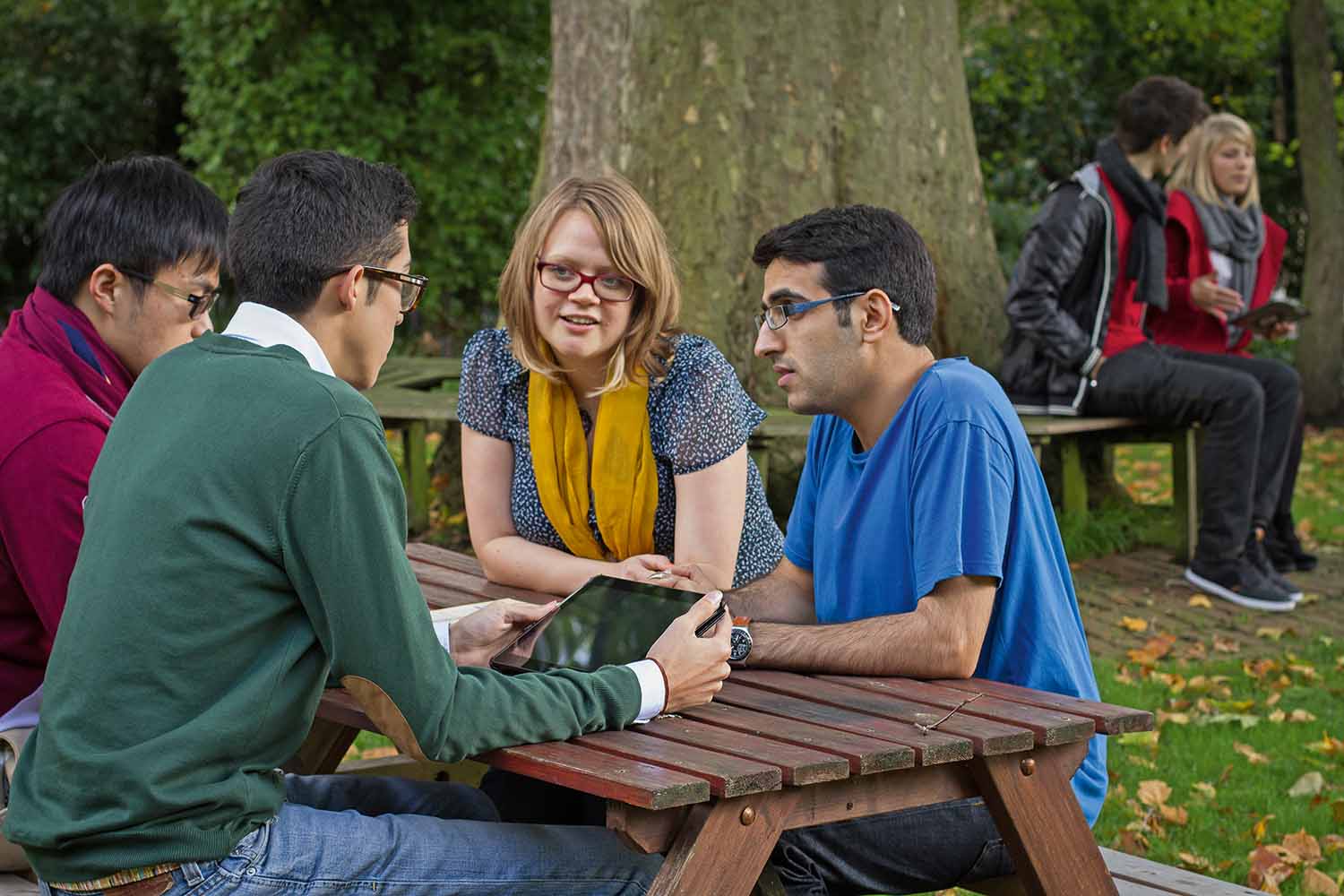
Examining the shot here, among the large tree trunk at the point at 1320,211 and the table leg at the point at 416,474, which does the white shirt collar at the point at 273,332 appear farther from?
the large tree trunk at the point at 1320,211

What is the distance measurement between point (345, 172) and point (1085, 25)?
15.9 meters

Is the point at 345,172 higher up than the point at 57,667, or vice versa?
the point at 345,172

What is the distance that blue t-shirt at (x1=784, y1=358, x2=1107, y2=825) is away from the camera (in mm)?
3037

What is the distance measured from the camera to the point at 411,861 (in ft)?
8.55

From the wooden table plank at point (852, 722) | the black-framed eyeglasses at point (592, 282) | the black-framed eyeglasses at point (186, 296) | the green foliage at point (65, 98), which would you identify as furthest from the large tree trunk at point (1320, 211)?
the wooden table plank at point (852, 722)

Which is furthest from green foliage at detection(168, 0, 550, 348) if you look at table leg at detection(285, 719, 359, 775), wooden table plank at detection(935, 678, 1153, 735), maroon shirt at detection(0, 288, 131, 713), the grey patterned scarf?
wooden table plank at detection(935, 678, 1153, 735)

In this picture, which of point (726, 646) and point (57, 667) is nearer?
point (57, 667)

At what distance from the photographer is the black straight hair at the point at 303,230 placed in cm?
267

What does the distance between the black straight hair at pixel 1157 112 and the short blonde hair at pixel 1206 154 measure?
36cm

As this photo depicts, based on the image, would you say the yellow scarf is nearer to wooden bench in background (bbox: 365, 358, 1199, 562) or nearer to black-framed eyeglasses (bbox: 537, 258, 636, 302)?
black-framed eyeglasses (bbox: 537, 258, 636, 302)

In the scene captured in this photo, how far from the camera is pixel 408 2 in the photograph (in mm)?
13922

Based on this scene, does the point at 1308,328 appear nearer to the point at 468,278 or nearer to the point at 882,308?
the point at 468,278

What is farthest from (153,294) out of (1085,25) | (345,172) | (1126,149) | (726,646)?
(1085,25)

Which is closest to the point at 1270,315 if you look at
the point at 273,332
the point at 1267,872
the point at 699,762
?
the point at 1267,872
